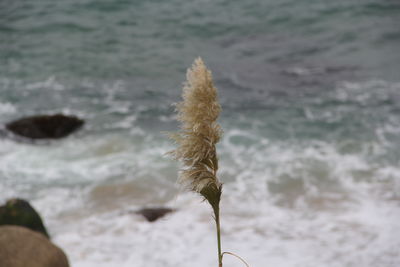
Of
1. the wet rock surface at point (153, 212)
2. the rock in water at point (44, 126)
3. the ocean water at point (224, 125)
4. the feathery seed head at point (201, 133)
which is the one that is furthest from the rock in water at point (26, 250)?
the rock in water at point (44, 126)

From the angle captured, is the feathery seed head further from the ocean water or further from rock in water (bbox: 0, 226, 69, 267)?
the ocean water

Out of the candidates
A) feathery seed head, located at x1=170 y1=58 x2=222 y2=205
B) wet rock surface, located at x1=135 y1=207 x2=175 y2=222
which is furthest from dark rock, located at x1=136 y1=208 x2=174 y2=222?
feathery seed head, located at x1=170 y1=58 x2=222 y2=205

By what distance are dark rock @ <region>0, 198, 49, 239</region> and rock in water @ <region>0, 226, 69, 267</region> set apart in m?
1.93

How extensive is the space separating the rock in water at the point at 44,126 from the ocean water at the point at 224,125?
306 mm

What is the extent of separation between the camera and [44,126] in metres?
13.4

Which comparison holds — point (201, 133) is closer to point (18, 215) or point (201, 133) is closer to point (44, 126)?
point (18, 215)

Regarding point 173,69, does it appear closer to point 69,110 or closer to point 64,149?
point 69,110

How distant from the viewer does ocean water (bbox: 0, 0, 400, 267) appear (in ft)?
31.6

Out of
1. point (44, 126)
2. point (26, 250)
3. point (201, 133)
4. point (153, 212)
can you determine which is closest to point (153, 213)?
point (153, 212)

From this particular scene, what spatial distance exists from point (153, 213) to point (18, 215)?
2.17 meters

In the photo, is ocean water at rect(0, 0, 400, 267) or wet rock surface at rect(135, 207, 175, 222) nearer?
ocean water at rect(0, 0, 400, 267)

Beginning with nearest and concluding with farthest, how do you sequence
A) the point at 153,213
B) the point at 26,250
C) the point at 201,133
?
the point at 201,133 < the point at 26,250 < the point at 153,213

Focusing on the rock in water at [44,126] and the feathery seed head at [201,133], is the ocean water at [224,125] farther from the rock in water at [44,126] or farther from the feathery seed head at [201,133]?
the feathery seed head at [201,133]

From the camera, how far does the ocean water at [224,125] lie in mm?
9641
